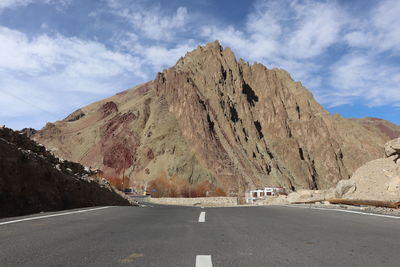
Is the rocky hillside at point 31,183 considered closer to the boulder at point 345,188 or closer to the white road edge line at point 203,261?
the white road edge line at point 203,261

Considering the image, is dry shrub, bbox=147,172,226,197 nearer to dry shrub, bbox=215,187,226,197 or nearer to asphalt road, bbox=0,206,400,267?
A: dry shrub, bbox=215,187,226,197

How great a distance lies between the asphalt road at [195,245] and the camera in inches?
177

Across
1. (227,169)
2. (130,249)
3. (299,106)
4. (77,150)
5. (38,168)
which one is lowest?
(130,249)

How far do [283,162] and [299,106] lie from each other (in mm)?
28023

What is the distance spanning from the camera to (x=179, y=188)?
91.8 metres

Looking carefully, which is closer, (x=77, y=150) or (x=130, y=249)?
(x=130, y=249)

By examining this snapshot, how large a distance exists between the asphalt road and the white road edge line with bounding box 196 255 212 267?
12 mm

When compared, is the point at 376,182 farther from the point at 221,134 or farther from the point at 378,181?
the point at 221,134

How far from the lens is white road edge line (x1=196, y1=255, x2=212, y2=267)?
4264 millimetres

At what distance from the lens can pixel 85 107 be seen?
173500mm

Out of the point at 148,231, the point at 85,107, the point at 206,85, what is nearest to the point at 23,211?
the point at 148,231

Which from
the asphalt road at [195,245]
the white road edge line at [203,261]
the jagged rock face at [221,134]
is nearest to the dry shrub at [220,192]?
the jagged rock face at [221,134]

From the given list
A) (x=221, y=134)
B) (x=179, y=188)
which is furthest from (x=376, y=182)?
(x=221, y=134)

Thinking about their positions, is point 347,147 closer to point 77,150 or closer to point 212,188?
point 212,188
